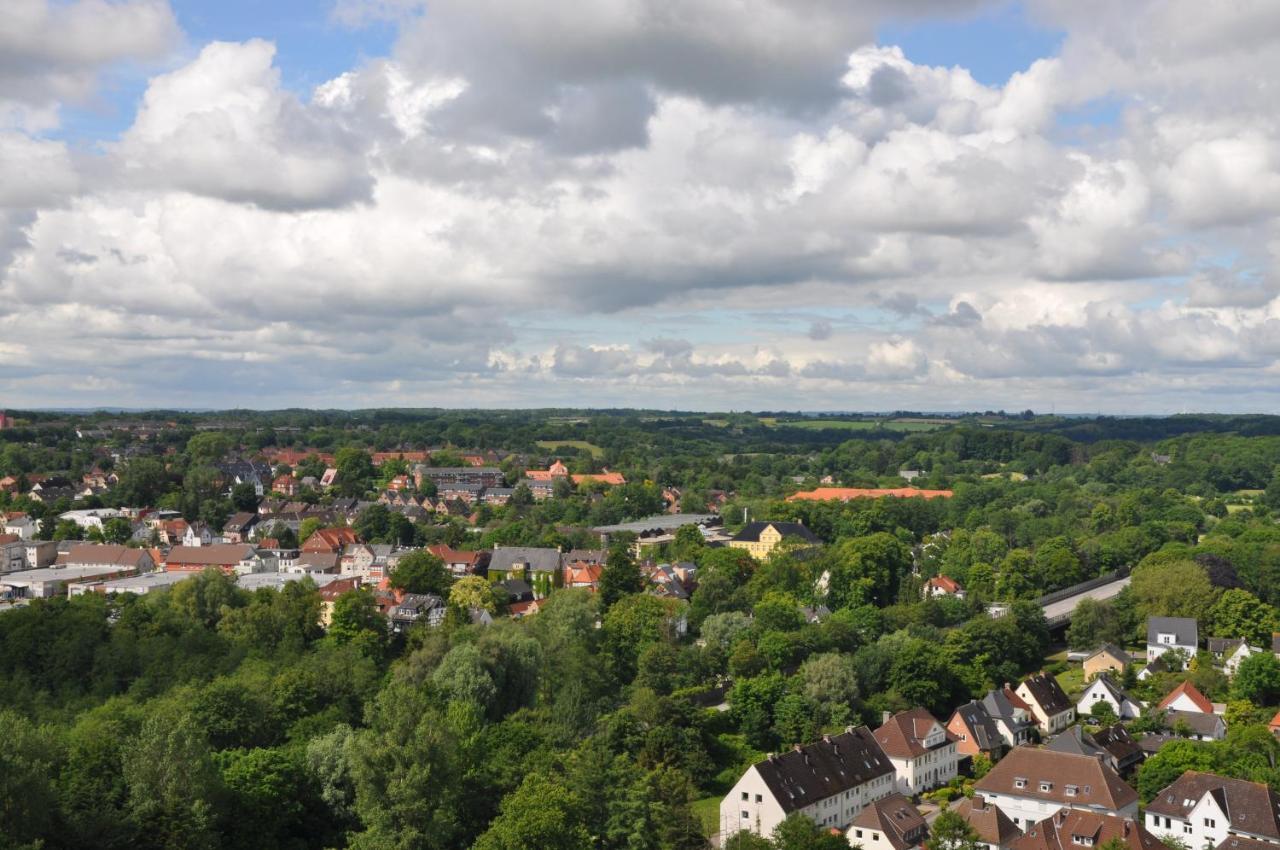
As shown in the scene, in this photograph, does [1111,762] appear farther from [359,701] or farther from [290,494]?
[290,494]

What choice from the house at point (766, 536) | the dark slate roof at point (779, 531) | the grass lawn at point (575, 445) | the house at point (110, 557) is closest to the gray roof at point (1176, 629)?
the house at point (766, 536)

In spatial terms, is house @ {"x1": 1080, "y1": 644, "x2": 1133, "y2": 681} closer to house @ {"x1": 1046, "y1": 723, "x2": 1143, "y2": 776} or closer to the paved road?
the paved road

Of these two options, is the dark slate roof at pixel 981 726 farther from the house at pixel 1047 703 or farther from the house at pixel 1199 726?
the house at pixel 1199 726

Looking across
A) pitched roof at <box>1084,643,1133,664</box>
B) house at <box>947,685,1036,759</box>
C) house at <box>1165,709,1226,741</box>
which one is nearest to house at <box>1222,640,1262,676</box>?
pitched roof at <box>1084,643,1133,664</box>

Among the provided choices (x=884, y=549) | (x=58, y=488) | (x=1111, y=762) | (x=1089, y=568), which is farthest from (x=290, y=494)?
(x=1111, y=762)

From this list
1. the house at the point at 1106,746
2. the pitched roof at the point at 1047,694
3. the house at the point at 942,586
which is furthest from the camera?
the house at the point at 942,586

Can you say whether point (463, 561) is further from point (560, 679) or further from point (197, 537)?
point (560, 679)

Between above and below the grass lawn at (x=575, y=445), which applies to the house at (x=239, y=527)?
below
